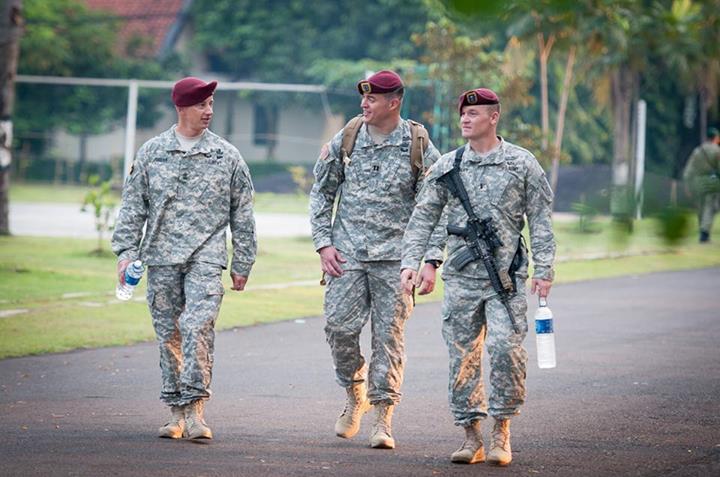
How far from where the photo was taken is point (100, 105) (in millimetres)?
45188

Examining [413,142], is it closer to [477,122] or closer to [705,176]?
[477,122]

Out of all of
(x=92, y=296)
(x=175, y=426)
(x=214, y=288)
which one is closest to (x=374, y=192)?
(x=214, y=288)

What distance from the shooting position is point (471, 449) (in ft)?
22.1

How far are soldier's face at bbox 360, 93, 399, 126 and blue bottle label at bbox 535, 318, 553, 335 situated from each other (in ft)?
4.46

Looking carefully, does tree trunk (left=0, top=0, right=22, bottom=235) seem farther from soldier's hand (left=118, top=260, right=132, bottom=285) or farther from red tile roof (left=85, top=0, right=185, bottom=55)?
red tile roof (left=85, top=0, right=185, bottom=55)

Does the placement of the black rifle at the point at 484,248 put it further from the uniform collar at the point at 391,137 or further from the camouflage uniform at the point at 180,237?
the camouflage uniform at the point at 180,237

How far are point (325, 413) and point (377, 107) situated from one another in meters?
2.07

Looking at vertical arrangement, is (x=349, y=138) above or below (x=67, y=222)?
above

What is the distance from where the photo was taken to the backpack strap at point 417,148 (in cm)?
724

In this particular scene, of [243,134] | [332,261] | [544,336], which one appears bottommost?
[243,134]

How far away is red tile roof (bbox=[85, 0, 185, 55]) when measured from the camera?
4891 cm

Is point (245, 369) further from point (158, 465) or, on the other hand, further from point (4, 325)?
point (158, 465)

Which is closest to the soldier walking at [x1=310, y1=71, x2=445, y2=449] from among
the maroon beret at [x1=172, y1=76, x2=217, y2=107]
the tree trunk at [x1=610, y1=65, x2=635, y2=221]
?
the maroon beret at [x1=172, y1=76, x2=217, y2=107]

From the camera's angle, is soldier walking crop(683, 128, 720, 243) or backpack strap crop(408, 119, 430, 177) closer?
soldier walking crop(683, 128, 720, 243)
